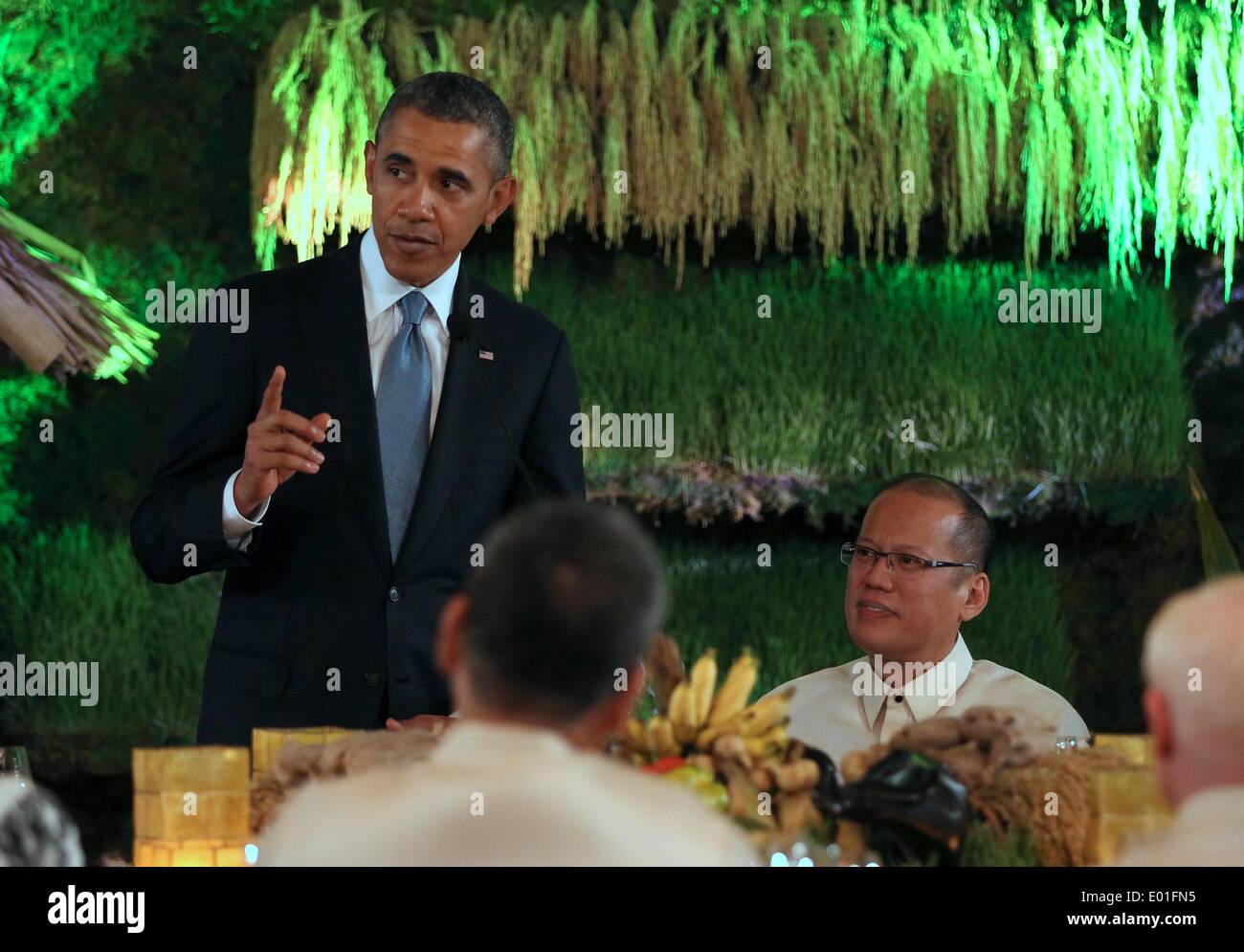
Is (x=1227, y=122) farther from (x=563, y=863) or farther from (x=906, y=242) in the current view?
(x=563, y=863)

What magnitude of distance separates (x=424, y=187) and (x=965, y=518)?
1114 millimetres

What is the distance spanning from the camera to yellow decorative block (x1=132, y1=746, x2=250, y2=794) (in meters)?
2.20

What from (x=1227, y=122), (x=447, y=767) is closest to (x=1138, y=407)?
(x=1227, y=122)

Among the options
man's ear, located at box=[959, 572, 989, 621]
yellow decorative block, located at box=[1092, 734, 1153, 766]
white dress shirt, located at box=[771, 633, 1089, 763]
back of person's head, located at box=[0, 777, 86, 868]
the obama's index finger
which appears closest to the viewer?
back of person's head, located at box=[0, 777, 86, 868]

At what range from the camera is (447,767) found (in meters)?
1.58

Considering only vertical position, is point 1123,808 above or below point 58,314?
below

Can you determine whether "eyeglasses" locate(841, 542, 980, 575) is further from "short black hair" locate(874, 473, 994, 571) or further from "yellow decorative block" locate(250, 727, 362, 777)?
"yellow decorative block" locate(250, 727, 362, 777)

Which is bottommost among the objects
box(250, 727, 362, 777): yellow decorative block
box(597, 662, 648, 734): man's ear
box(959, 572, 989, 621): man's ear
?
box(250, 727, 362, 777): yellow decorative block

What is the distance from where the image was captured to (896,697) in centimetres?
318

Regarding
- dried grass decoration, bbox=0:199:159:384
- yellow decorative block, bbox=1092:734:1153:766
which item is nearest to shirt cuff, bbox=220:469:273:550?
yellow decorative block, bbox=1092:734:1153:766

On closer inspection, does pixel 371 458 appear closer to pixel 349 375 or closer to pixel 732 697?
pixel 349 375

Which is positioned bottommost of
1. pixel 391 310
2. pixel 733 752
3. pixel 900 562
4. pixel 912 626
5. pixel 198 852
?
pixel 198 852

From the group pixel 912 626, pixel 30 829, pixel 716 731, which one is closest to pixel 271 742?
pixel 30 829

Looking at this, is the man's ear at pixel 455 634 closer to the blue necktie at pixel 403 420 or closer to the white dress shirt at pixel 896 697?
the blue necktie at pixel 403 420
